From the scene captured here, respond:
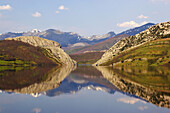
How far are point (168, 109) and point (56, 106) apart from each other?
792 inches

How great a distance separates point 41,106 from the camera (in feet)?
136

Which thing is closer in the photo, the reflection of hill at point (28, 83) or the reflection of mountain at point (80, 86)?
the reflection of mountain at point (80, 86)

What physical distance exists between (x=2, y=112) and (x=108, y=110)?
58.9 ft

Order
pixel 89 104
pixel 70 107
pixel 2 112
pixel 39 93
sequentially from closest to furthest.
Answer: pixel 2 112, pixel 70 107, pixel 89 104, pixel 39 93

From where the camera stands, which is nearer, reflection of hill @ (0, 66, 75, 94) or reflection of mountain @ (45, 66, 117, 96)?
reflection of mountain @ (45, 66, 117, 96)

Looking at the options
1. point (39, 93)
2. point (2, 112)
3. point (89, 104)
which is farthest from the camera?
point (39, 93)

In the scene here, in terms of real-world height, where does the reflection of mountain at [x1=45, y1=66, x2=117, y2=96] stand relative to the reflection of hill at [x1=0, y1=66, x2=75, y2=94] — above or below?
below

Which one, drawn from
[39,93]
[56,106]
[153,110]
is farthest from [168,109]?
[39,93]

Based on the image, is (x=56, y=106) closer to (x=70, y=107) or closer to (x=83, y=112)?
(x=70, y=107)

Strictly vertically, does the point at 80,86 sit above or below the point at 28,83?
below

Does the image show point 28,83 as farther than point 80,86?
Yes

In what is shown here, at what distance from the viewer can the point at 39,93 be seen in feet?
186

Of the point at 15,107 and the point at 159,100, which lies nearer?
the point at 15,107

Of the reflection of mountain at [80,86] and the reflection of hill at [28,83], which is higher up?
the reflection of hill at [28,83]
